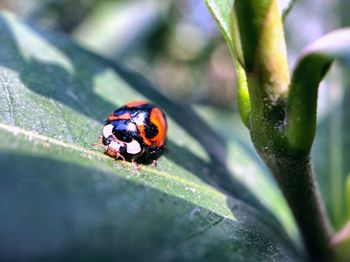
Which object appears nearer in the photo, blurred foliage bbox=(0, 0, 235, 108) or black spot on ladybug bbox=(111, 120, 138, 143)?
black spot on ladybug bbox=(111, 120, 138, 143)

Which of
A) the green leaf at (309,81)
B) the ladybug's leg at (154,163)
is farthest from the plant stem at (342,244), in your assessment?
the ladybug's leg at (154,163)

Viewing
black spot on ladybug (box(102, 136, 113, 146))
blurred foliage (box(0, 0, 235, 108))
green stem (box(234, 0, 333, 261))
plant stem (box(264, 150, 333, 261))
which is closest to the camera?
green stem (box(234, 0, 333, 261))

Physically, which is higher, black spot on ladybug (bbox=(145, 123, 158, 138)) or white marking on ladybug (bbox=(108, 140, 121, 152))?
black spot on ladybug (bbox=(145, 123, 158, 138))

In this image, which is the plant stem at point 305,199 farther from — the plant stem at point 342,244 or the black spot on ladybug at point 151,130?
the black spot on ladybug at point 151,130

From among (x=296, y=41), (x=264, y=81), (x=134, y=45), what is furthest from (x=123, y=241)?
(x=296, y=41)

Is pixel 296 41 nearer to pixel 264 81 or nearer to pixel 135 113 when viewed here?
pixel 135 113

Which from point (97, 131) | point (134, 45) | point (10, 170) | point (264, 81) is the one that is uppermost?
point (134, 45)

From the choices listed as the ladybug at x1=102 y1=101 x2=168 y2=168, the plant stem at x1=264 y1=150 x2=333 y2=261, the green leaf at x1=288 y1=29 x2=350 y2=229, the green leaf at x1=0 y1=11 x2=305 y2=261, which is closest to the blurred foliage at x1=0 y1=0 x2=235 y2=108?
the green leaf at x1=288 y1=29 x2=350 y2=229

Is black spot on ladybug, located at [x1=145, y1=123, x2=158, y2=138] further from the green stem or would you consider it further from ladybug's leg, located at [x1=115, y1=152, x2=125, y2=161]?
the green stem
